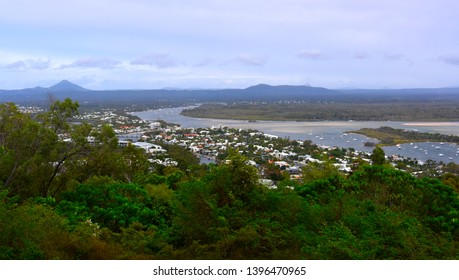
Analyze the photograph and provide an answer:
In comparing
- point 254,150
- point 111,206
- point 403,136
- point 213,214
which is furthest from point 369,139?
point 213,214

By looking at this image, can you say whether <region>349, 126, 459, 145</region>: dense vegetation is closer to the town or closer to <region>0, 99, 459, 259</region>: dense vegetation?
the town

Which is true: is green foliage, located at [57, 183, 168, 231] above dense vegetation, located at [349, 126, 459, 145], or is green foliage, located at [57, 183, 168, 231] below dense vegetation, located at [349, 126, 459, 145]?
above

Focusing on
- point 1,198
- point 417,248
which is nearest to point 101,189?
point 1,198

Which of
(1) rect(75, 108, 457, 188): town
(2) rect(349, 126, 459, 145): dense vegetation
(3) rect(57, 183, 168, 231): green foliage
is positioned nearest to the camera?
(3) rect(57, 183, 168, 231): green foliage

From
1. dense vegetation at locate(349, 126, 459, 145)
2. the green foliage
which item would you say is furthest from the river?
the green foliage

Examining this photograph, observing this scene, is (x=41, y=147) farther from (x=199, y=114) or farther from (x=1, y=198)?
(x=199, y=114)
